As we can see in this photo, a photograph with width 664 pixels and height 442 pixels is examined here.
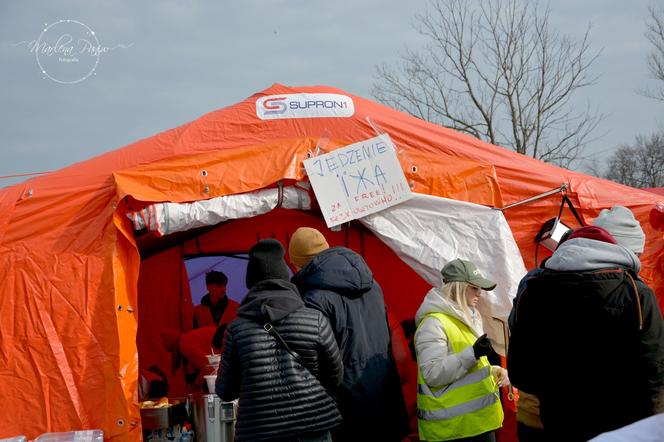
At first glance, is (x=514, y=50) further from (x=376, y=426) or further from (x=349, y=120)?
(x=376, y=426)

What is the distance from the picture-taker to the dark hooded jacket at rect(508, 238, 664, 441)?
292 centimetres

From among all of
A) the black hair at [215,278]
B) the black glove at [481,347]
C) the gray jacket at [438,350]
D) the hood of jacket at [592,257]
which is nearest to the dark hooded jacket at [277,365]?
the gray jacket at [438,350]

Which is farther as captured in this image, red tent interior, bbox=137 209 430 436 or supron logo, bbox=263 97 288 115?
red tent interior, bbox=137 209 430 436

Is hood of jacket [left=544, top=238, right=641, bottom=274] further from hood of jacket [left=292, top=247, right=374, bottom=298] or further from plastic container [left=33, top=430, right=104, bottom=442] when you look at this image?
plastic container [left=33, top=430, right=104, bottom=442]

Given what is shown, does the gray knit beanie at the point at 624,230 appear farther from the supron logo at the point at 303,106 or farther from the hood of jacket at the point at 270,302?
the supron logo at the point at 303,106

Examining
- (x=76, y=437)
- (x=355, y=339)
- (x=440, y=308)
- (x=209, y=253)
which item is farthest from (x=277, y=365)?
(x=209, y=253)

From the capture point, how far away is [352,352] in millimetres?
3984

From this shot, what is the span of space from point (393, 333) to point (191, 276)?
3.30m

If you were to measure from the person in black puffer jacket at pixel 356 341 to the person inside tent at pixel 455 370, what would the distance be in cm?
19

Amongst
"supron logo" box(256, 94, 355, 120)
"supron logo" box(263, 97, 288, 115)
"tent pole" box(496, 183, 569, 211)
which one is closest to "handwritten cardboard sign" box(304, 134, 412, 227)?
"supron logo" box(256, 94, 355, 120)

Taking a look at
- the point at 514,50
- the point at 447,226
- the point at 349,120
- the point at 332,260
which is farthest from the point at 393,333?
the point at 514,50

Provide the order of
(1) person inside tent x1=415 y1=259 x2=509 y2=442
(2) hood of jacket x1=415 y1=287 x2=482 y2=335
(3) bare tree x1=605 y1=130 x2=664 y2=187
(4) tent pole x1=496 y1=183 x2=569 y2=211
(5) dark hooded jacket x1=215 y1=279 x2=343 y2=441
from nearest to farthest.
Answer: (5) dark hooded jacket x1=215 y1=279 x2=343 y2=441
(1) person inside tent x1=415 y1=259 x2=509 y2=442
(2) hood of jacket x1=415 y1=287 x2=482 y2=335
(4) tent pole x1=496 y1=183 x2=569 y2=211
(3) bare tree x1=605 y1=130 x2=664 y2=187

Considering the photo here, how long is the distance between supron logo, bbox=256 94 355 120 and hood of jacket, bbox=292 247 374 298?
7.03 ft

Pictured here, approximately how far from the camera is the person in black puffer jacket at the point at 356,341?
3959mm
